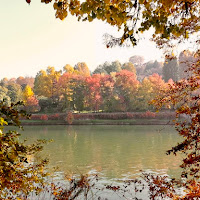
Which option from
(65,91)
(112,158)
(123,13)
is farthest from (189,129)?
(65,91)

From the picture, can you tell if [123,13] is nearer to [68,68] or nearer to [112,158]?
[112,158]

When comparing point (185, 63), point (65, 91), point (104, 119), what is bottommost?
point (104, 119)

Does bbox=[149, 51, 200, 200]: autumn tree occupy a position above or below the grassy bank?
above

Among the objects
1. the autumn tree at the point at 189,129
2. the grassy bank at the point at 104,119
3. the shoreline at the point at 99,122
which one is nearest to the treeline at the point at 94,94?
the grassy bank at the point at 104,119

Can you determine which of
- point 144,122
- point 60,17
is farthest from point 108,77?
point 60,17

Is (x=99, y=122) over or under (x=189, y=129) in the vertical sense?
under

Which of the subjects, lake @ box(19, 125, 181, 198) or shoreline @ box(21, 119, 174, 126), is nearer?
lake @ box(19, 125, 181, 198)

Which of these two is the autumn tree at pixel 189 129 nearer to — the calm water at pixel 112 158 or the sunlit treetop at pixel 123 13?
the sunlit treetop at pixel 123 13

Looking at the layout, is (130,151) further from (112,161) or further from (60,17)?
(60,17)

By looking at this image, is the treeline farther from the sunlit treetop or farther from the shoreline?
the sunlit treetop

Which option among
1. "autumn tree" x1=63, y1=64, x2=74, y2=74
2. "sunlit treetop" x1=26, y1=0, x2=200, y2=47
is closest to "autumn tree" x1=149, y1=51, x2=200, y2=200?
"sunlit treetop" x1=26, y1=0, x2=200, y2=47

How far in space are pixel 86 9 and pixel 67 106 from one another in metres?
51.8

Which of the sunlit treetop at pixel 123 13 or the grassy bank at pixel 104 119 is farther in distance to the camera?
the grassy bank at pixel 104 119

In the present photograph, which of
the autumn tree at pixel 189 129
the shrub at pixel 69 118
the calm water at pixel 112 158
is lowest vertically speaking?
the calm water at pixel 112 158
